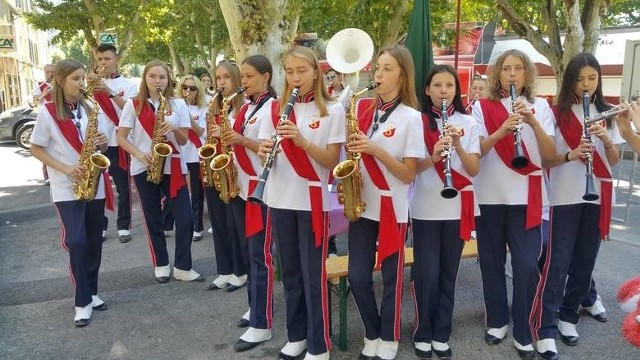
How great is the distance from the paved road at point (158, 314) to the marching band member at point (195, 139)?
1.57 ft

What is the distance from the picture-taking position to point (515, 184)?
3551 millimetres

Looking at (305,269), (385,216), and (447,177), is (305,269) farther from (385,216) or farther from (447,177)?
(447,177)

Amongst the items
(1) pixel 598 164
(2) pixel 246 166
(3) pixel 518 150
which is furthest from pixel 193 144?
(1) pixel 598 164

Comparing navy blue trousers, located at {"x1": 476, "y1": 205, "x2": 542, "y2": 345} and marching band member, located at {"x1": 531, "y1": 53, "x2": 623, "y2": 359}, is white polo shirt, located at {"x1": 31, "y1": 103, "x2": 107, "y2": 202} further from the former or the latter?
marching band member, located at {"x1": 531, "y1": 53, "x2": 623, "y2": 359}

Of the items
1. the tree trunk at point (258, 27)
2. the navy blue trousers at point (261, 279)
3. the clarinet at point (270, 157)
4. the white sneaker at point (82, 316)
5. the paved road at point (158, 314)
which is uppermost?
the tree trunk at point (258, 27)

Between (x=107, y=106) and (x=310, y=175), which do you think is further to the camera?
(x=107, y=106)

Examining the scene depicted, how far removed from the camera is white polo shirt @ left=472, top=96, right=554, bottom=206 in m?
3.54

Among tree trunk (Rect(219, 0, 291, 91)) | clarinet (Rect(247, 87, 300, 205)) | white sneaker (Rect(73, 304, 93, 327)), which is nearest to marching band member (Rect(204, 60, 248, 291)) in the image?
white sneaker (Rect(73, 304, 93, 327))

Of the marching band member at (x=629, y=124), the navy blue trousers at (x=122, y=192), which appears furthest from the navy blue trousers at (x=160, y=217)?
the marching band member at (x=629, y=124)

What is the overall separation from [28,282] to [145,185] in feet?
5.47

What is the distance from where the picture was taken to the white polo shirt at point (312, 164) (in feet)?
10.8

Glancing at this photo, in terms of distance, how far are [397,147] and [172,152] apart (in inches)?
103

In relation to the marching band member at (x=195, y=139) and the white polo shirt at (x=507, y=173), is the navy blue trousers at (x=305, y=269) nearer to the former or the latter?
the white polo shirt at (x=507, y=173)

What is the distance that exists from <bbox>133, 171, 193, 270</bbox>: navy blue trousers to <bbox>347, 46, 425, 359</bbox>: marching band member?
2.33 metres
